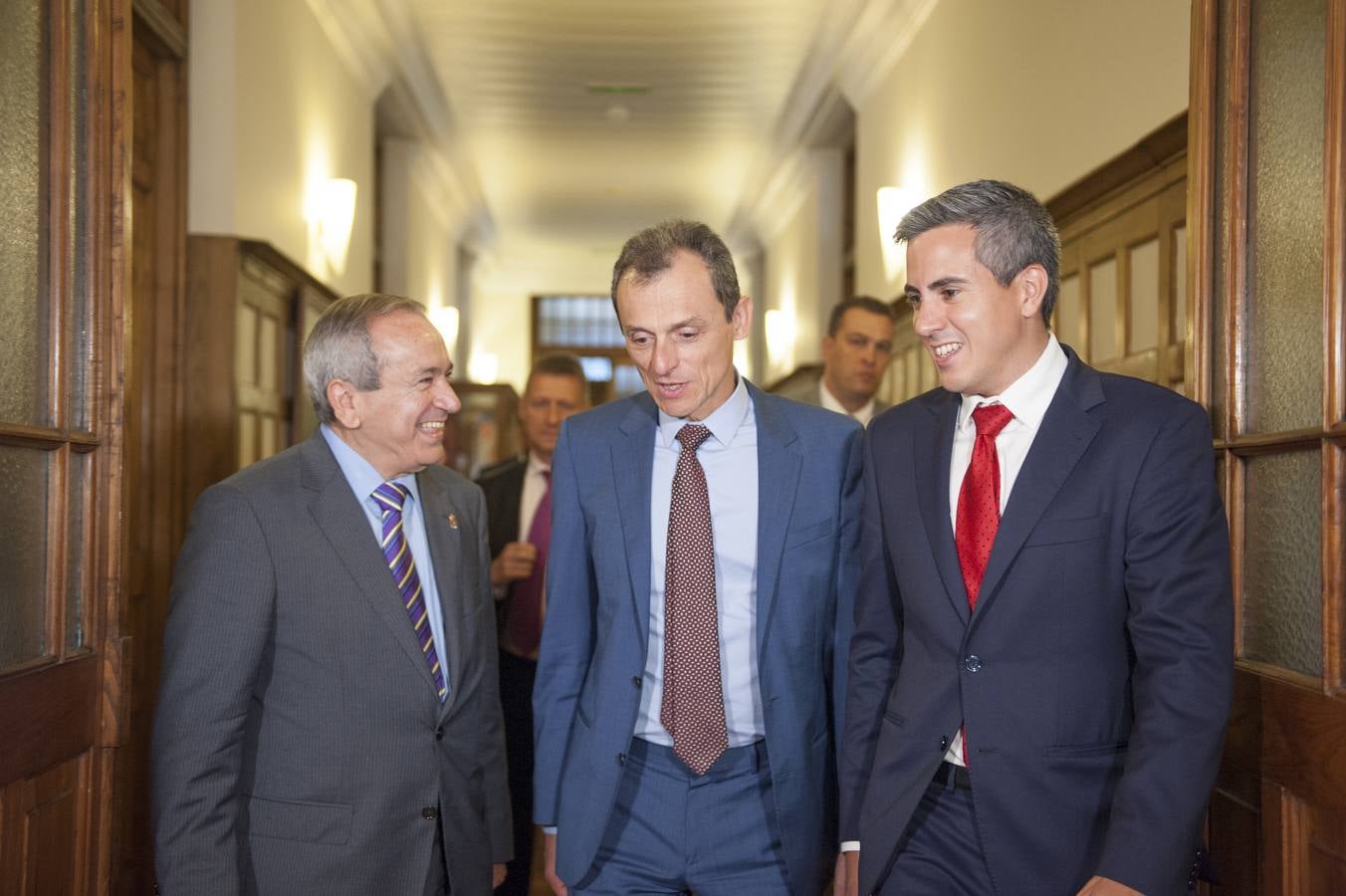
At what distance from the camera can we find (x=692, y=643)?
2445 millimetres

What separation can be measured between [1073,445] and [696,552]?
74cm

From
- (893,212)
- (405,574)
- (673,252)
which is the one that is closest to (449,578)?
(405,574)

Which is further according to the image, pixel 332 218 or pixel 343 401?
pixel 332 218

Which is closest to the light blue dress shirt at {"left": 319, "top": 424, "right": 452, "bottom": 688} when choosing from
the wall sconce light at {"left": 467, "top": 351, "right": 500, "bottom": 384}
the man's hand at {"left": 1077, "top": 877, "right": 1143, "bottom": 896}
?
the man's hand at {"left": 1077, "top": 877, "right": 1143, "bottom": 896}

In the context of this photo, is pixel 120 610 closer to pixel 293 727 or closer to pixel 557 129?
pixel 293 727

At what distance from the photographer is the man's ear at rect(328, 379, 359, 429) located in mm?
2668

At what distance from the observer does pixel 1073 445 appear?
81.7 inches

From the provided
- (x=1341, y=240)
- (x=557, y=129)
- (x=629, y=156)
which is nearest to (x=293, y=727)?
(x=1341, y=240)

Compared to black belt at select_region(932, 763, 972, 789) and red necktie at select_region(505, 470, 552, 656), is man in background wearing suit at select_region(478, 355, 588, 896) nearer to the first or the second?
red necktie at select_region(505, 470, 552, 656)

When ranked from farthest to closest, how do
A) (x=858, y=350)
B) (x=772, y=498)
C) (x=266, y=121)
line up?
(x=266, y=121) < (x=858, y=350) < (x=772, y=498)

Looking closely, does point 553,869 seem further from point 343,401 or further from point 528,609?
point 528,609

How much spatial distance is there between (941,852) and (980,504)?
58cm

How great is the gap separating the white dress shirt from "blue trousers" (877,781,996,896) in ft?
0.24

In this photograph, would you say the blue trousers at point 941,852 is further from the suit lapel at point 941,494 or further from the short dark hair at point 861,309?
the short dark hair at point 861,309
